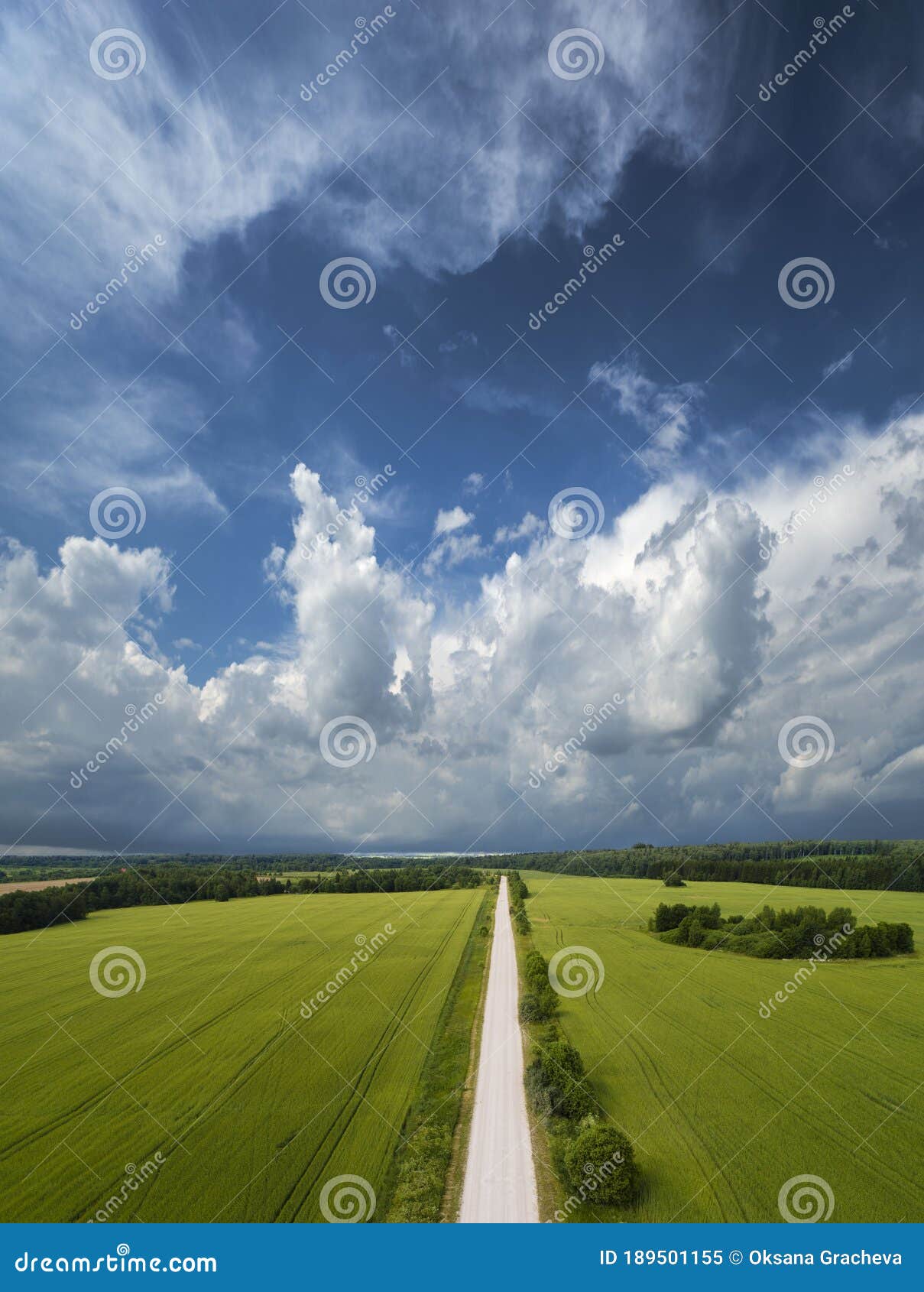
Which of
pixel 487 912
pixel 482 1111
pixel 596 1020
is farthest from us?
pixel 487 912

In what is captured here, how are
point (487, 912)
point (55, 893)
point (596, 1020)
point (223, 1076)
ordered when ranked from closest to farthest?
point (223, 1076), point (596, 1020), point (55, 893), point (487, 912)

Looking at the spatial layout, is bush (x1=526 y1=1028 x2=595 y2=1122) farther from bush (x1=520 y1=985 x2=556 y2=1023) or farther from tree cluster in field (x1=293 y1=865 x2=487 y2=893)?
tree cluster in field (x1=293 y1=865 x2=487 y2=893)

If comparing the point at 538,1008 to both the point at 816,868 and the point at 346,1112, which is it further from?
the point at 816,868

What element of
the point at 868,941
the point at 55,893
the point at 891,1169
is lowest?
the point at 55,893

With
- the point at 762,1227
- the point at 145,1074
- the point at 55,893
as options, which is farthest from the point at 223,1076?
the point at 55,893

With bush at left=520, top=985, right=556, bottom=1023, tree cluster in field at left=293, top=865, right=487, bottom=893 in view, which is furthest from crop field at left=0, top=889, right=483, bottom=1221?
tree cluster in field at left=293, top=865, right=487, bottom=893

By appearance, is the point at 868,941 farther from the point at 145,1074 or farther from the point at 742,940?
the point at 145,1074

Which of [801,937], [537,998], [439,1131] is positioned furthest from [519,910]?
[439,1131]
